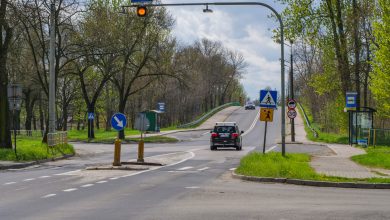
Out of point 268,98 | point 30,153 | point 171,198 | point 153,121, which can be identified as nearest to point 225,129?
Answer: point 30,153

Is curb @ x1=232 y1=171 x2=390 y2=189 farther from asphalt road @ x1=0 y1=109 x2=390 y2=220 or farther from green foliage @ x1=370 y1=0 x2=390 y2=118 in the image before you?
green foliage @ x1=370 y1=0 x2=390 y2=118

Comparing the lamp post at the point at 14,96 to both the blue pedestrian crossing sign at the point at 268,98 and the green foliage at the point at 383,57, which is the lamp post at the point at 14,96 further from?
the green foliage at the point at 383,57

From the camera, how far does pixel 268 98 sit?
972 inches

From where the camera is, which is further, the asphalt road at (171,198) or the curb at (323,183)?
the curb at (323,183)

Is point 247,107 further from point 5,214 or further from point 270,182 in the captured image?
point 5,214

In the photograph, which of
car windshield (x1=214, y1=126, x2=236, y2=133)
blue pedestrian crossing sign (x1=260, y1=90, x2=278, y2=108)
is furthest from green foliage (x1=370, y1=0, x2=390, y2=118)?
blue pedestrian crossing sign (x1=260, y1=90, x2=278, y2=108)

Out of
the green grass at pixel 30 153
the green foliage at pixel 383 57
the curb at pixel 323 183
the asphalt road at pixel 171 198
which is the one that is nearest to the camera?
the asphalt road at pixel 171 198

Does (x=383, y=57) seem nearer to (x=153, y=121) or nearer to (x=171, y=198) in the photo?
(x=171, y=198)

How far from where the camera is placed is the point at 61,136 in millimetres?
33406

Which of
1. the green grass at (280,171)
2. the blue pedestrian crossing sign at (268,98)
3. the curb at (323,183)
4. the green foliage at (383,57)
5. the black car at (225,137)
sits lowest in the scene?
the curb at (323,183)

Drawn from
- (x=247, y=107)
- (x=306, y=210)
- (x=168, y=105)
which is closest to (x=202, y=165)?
(x=306, y=210)

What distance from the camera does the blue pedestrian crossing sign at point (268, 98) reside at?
2451cm

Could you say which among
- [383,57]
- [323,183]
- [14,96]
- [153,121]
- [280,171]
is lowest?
[323,183]

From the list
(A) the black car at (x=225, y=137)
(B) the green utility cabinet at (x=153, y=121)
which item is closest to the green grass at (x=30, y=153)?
(A) the black car at (x=225, y=137)
